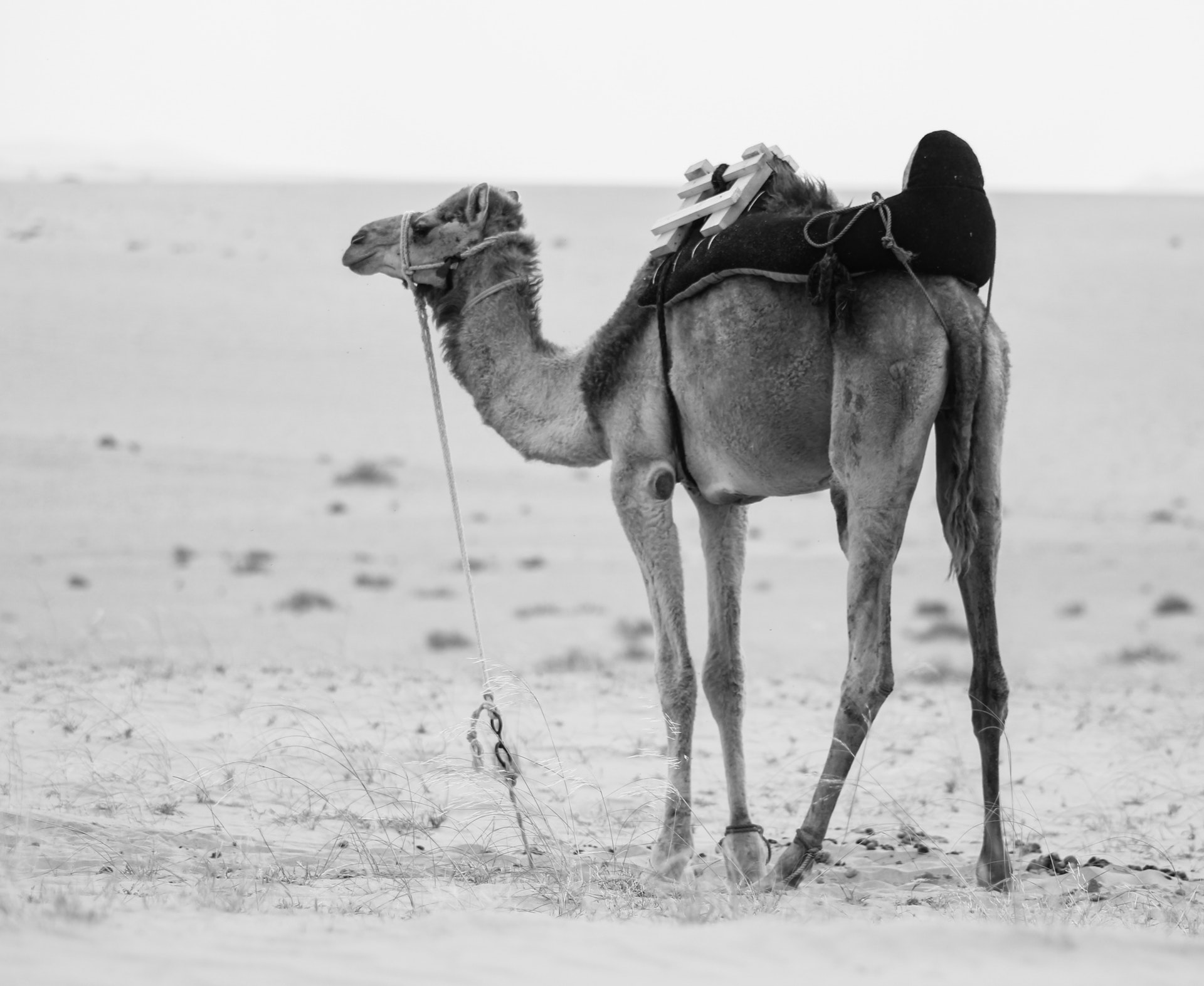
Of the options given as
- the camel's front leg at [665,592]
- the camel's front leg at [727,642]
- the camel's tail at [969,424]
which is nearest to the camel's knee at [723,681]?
the camel's front leg at [727,642]

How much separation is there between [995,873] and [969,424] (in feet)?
5.99

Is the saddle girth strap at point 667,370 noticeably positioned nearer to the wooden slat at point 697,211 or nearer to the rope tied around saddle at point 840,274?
the wooden slat at point 697,211

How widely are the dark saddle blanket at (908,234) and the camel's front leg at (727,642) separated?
122cm

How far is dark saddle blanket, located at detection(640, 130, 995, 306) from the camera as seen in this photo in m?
5.86

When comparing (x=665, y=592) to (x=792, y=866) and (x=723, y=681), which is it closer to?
(x=723, y=681)

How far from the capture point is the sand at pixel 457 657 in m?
4.49

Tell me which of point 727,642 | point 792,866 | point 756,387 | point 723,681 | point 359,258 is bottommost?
point 792,866

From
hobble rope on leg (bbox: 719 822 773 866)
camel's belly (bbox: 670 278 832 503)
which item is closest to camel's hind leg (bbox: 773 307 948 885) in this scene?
camel's belly (bbox: 670 278 832 503)

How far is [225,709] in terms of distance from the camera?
9109mm

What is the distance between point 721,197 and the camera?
6.52 m

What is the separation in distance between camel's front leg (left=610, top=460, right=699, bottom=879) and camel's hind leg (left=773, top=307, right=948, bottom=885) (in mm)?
Result: 738

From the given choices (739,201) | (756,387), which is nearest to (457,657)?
(739,201)

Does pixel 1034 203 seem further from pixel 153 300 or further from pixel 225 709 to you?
pixel 225 709

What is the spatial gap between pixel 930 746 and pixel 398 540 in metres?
16.8
